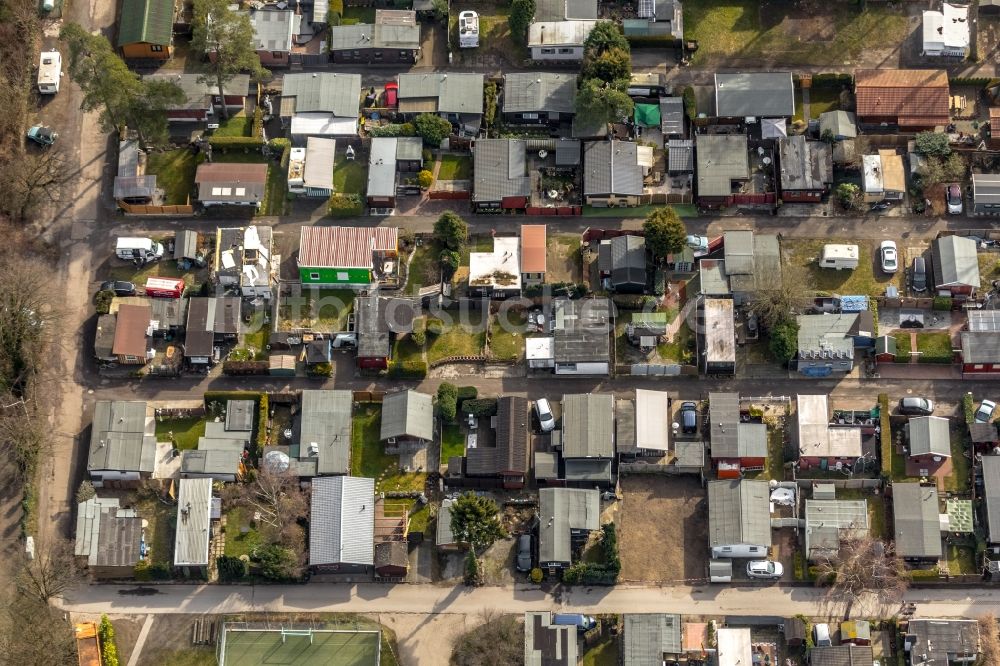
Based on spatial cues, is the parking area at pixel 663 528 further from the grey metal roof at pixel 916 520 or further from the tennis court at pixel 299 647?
the tennis court at pixel 299 647

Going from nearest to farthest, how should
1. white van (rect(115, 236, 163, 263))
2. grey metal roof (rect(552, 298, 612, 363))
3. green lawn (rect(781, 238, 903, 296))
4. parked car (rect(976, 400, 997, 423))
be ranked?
parked car (rect(976, 400, 997, 423)) < grey metal roof (rect(552, 298, 612, 363)) < green lawn (rect(781, 238, 903, 296)) < white van (rect(115, 236, 163, 263))

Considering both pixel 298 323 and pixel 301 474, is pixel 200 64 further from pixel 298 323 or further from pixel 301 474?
pixel 301 474

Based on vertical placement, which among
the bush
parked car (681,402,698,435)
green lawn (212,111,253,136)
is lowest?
parked car (681,402,698,435)

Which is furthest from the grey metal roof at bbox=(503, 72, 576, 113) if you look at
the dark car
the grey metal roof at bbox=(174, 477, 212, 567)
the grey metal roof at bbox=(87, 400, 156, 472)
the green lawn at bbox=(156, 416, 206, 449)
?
the grey metal roof at bbox=(174, 477, 212, 567)

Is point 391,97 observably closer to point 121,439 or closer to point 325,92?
point 325,92

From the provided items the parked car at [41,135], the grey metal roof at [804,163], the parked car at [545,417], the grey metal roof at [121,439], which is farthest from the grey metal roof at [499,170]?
the parked car at [41,135]

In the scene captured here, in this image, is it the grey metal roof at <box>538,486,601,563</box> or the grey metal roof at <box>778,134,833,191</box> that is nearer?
the grey metal roof at <box>538,486,601,563</box>

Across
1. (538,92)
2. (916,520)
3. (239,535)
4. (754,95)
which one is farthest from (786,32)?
(239,535)

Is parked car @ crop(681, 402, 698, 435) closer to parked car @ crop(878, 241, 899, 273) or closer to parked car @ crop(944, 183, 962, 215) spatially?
parked car @ crop(878, 241, 899, 273)
